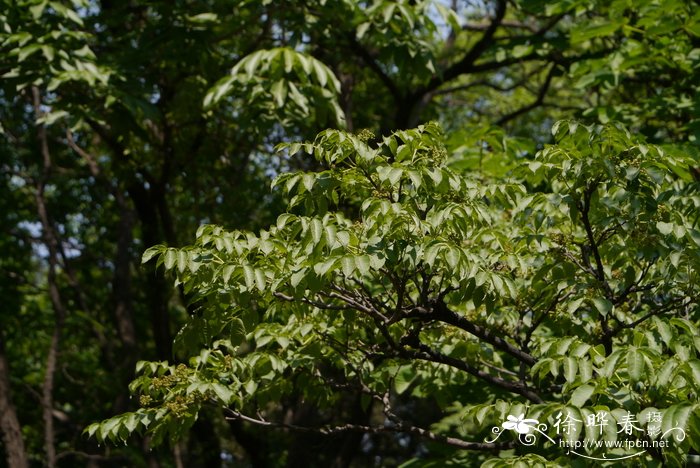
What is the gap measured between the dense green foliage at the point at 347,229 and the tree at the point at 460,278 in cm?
2

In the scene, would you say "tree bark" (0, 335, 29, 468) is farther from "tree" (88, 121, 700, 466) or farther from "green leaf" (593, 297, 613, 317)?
"green leaf" (593, 297, 613, 317)

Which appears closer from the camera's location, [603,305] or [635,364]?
[635,364]

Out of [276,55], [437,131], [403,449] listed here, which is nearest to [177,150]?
[276,55]

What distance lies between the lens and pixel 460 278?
125 inches

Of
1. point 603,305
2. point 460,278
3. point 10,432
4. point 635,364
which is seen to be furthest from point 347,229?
point 10,432

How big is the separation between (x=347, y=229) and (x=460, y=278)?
1.72 ft

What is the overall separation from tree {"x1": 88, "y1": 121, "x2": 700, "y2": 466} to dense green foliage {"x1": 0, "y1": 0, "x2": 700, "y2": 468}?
16 millimetres

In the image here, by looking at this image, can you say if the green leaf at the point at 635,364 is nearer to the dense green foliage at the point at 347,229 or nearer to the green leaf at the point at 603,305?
the dense green foliage at the point at 347,229

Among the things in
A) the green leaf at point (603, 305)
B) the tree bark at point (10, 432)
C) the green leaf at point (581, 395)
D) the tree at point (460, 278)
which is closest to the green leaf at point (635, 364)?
the tree at point (460, 278)

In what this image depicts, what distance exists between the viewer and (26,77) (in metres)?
6.13

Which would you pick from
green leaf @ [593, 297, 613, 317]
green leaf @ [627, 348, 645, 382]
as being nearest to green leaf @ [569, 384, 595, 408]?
green leaf @ [627, 348, 645, 382]

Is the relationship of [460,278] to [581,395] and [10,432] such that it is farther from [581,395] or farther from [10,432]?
[10,432]

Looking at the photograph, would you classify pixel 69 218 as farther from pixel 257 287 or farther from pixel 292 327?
pixel 257 287

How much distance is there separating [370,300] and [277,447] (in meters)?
9.43
